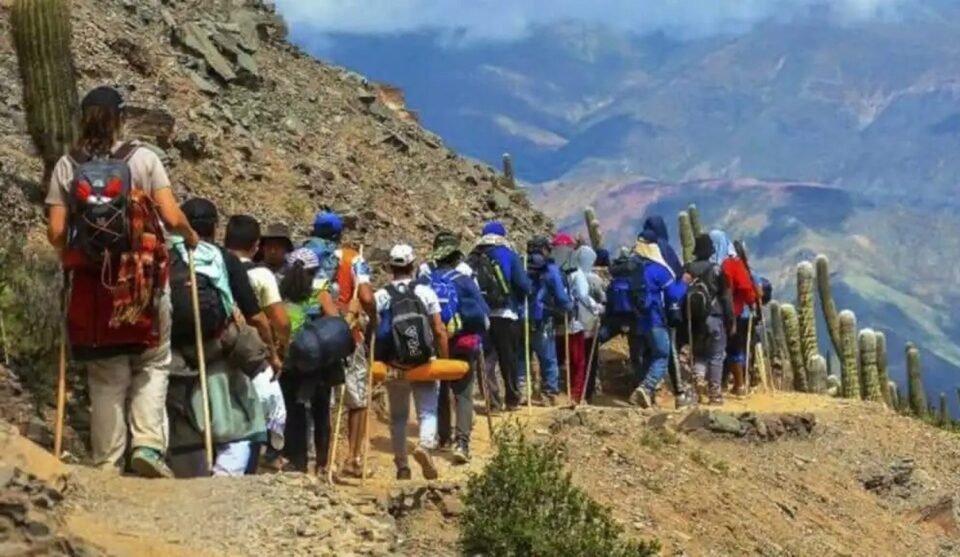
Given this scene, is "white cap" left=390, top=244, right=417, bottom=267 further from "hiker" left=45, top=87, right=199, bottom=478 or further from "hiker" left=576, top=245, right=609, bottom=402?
"hiker" left=576, top=245, right=609, bottom=402

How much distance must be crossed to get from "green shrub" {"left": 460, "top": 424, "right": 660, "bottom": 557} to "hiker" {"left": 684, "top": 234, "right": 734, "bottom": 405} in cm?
716

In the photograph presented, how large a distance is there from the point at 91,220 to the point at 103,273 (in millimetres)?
253

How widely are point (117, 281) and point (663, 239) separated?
1031cm

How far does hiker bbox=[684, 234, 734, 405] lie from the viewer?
17.2 m

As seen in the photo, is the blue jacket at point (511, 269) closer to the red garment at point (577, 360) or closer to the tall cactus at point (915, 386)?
the red garment at point (577, 360)

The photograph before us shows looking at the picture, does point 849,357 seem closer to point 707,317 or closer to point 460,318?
point 707,317

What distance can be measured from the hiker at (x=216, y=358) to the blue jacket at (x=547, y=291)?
7389 millimetres

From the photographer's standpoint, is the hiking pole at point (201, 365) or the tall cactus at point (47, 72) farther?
the tall cactus at point (47, 72)

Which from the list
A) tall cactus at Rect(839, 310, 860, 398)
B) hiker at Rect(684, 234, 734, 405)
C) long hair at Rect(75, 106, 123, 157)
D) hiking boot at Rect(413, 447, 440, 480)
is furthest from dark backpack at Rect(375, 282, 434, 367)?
tall cactus at Rect(839, 310, 860, 398)

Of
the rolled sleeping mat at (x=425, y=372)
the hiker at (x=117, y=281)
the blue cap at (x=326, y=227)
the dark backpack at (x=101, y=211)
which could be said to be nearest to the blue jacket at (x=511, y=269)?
the rolled sleeping mat at (x=425, y=372)

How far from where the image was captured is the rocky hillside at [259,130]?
20391 millimetres

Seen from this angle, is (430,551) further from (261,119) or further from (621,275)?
(261,119)

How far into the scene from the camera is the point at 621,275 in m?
16.9

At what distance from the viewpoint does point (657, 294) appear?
16.8 meters
